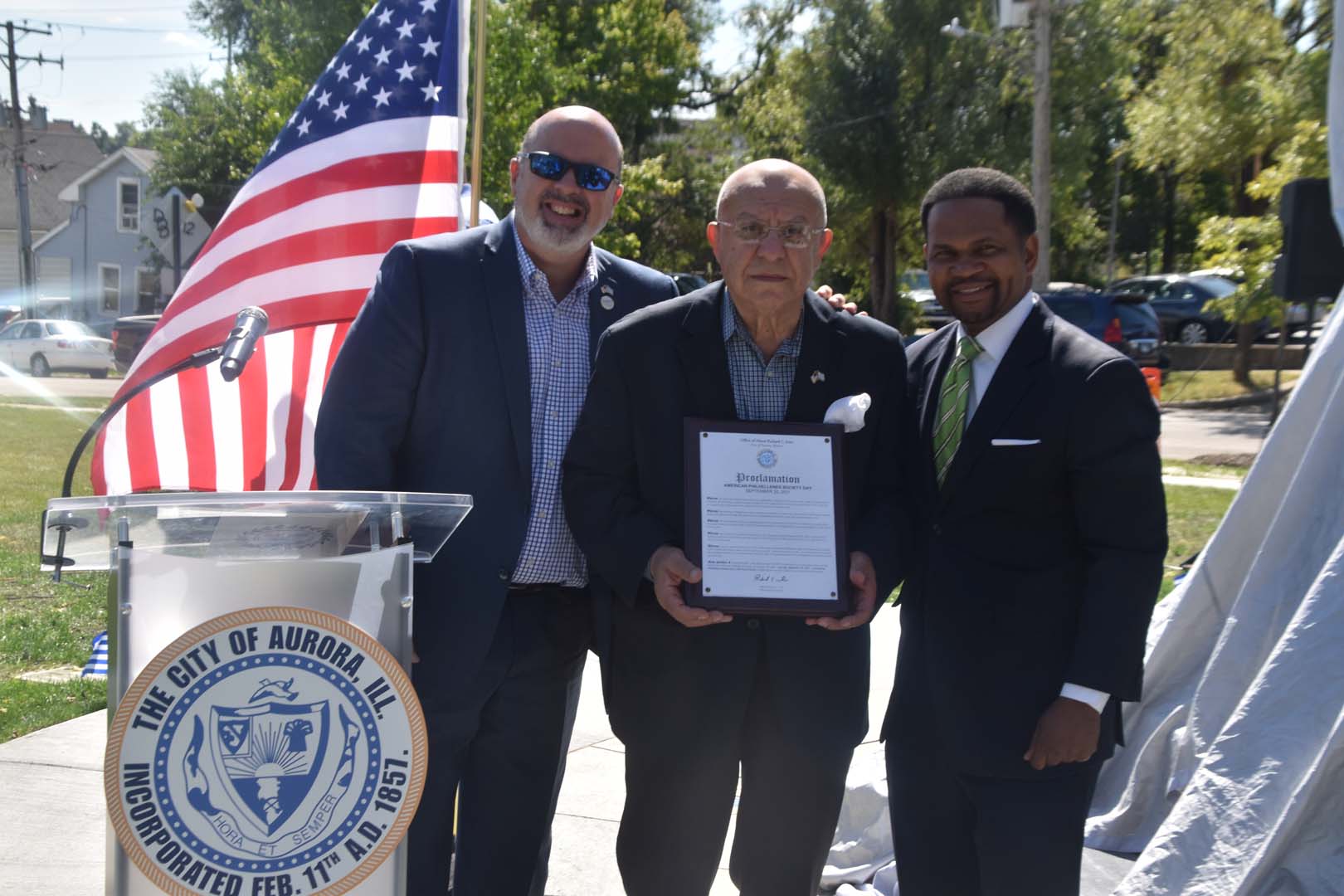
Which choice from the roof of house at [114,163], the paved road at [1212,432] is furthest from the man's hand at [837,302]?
the roof of house at [114,163]

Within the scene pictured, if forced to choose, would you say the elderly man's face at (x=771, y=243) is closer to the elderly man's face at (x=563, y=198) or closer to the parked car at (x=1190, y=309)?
the elderly man's face at (x=563, y=198)

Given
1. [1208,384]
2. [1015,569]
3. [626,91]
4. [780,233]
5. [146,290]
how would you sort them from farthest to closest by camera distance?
[146,290] < [626,91] < [1208,384] < [780,233] < [1015,569]

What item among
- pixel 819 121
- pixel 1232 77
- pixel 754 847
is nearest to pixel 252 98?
pixel 819 121

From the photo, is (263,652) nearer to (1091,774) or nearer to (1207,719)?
(1091,774)

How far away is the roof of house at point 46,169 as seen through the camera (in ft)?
173

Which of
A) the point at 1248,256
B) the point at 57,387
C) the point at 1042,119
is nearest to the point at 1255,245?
the point at 1248,256

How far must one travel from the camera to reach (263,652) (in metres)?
2.04

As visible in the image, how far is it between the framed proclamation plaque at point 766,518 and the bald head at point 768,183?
53 centimetres

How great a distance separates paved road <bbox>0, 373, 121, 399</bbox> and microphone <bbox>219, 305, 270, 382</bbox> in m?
22.6

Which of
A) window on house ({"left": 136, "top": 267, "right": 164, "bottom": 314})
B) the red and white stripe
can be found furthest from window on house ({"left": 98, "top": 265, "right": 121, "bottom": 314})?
the red and white stripe

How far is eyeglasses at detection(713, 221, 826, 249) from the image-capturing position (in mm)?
2893

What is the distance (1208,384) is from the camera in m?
22.9

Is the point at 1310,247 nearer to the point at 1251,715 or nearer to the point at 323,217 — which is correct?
the point at 1251,715

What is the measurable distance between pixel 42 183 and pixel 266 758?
6424 centimetres
